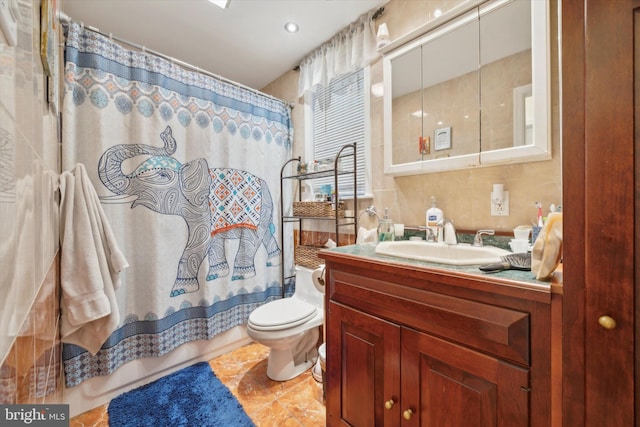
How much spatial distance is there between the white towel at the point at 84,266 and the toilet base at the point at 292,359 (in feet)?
3.02

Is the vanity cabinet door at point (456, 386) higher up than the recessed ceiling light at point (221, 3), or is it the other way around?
the recessed ceiling light at point (221, 3)

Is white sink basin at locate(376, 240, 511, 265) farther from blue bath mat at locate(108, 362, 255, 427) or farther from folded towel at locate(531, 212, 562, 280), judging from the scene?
blue bath mat at locate(108, 362, 255, 427)

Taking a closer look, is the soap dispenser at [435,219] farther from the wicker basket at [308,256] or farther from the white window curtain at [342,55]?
the white window curtain at [342,55]

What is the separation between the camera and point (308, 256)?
2078mm

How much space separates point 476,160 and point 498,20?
0.64 m

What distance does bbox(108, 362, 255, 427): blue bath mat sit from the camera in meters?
1.38

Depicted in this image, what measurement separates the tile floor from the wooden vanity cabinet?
1.03 feet

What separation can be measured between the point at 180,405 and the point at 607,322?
1.87 m

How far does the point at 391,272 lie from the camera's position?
96 centimetres

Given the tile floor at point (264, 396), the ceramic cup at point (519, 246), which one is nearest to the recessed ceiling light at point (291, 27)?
the ceramic cup at point (519, 246)

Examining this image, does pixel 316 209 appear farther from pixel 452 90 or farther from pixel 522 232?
pixel 522 232

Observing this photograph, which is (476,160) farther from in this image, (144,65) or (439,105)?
(144,65)

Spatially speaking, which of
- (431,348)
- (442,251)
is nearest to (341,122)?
(442,251)

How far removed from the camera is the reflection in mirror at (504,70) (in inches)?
45.3
